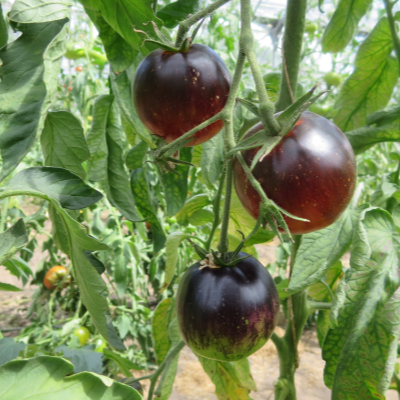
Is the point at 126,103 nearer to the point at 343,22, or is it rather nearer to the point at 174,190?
the point at 174,190

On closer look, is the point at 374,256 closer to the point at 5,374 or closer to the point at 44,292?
the point at 5,374

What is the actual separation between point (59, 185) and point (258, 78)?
0.21 meters

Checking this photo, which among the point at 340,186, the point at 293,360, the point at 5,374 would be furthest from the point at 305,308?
the point at 5,374

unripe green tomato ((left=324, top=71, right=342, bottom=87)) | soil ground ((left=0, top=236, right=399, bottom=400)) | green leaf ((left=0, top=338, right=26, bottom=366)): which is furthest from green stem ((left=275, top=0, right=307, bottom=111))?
unripe green tomato ((left=324, top=71, right=342, bottom=87))

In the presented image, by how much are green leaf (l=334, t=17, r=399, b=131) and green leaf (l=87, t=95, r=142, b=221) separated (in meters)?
0.41

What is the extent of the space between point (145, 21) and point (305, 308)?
1.61 ft

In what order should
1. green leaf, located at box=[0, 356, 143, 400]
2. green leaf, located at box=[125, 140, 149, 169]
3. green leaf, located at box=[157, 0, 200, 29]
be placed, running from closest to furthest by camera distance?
1. green leaf, located at box=[0, 356, 143, 400]
2. green leaf, located at box=[157, 0, 200, 29]
3. green leaf, located at box=[125, 140, 149, 169]

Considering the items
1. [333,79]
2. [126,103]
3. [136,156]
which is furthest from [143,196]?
[333,79]

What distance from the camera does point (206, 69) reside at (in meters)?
0.47

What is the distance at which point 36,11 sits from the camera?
1.25 ft

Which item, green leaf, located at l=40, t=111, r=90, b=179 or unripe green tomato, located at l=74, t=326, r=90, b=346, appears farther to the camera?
unripe green tomato, located at l=74, t=326, r=90, b=346

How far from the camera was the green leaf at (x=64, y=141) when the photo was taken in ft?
1.75

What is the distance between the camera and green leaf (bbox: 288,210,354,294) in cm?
49

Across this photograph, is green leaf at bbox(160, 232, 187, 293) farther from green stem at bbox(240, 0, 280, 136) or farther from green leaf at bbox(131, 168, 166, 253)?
green stem at bbox(240, 0, 280, 136)
